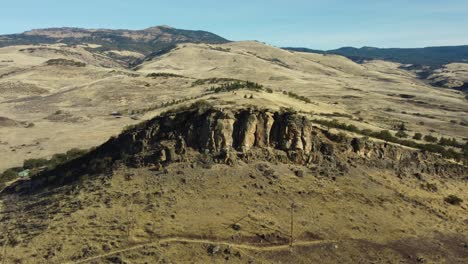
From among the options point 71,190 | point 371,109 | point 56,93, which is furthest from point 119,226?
point 56,93

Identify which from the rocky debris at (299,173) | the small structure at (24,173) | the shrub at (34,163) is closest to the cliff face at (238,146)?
the rocky debris at (299,173)

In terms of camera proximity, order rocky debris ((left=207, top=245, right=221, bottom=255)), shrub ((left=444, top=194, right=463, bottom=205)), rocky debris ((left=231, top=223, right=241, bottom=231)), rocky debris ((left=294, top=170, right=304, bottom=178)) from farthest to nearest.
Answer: shrub ((left=444, top=194, right=463, bottom=205))
rocky debris ((left=294, top=170, right=304, bottom=178))
rocky debris ((left=231, top=223, right=241, bottom=231))
rocky debris ((left=207, top=245, right=221, bottom=255))

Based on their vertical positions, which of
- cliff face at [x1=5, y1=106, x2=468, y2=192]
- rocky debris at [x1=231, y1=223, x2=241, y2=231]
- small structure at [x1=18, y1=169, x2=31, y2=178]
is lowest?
small structure at [x1=18, y1=169, x2=31, y2=178]

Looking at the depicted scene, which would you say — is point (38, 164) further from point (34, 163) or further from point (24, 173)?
point (24, 173)

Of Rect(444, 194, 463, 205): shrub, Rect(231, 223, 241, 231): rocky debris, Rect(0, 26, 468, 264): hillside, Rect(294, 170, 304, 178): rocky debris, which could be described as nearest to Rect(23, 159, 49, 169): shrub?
Rect(0, 26, 468, 264): hillside

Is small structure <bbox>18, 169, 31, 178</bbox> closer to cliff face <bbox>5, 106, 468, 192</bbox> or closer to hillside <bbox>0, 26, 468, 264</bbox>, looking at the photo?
hillside <bbox>0, 26, 468, 264</bbox>

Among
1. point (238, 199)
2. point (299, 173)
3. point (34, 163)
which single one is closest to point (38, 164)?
point (34, 163)

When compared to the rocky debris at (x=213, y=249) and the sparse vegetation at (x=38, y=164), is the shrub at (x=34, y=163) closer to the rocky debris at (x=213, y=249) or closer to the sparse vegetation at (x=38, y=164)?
the sparse vegetation at (x=38, y=164)

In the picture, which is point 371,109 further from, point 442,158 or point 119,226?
point 119,226
